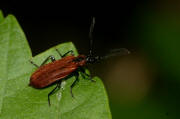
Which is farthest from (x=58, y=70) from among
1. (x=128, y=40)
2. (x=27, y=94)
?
(x=128, y=40)

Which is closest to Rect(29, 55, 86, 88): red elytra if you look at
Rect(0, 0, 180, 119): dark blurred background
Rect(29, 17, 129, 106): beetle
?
Rect(29, 17, 129, 106): beetle

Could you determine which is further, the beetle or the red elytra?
the red elytra

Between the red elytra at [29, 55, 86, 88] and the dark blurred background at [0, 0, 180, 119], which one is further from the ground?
the red elytra at [29, 55, 86, 88]

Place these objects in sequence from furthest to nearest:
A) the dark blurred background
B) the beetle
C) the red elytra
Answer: the dark blurred background → the red elytra → the beetle

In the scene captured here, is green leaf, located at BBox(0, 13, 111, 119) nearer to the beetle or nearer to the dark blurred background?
the beetle

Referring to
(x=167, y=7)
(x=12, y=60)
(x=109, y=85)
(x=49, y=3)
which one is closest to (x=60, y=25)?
(x=49, y=3)

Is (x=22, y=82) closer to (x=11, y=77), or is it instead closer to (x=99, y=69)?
(x=11, y=77)

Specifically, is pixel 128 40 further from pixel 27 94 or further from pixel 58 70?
pixel 27 94
